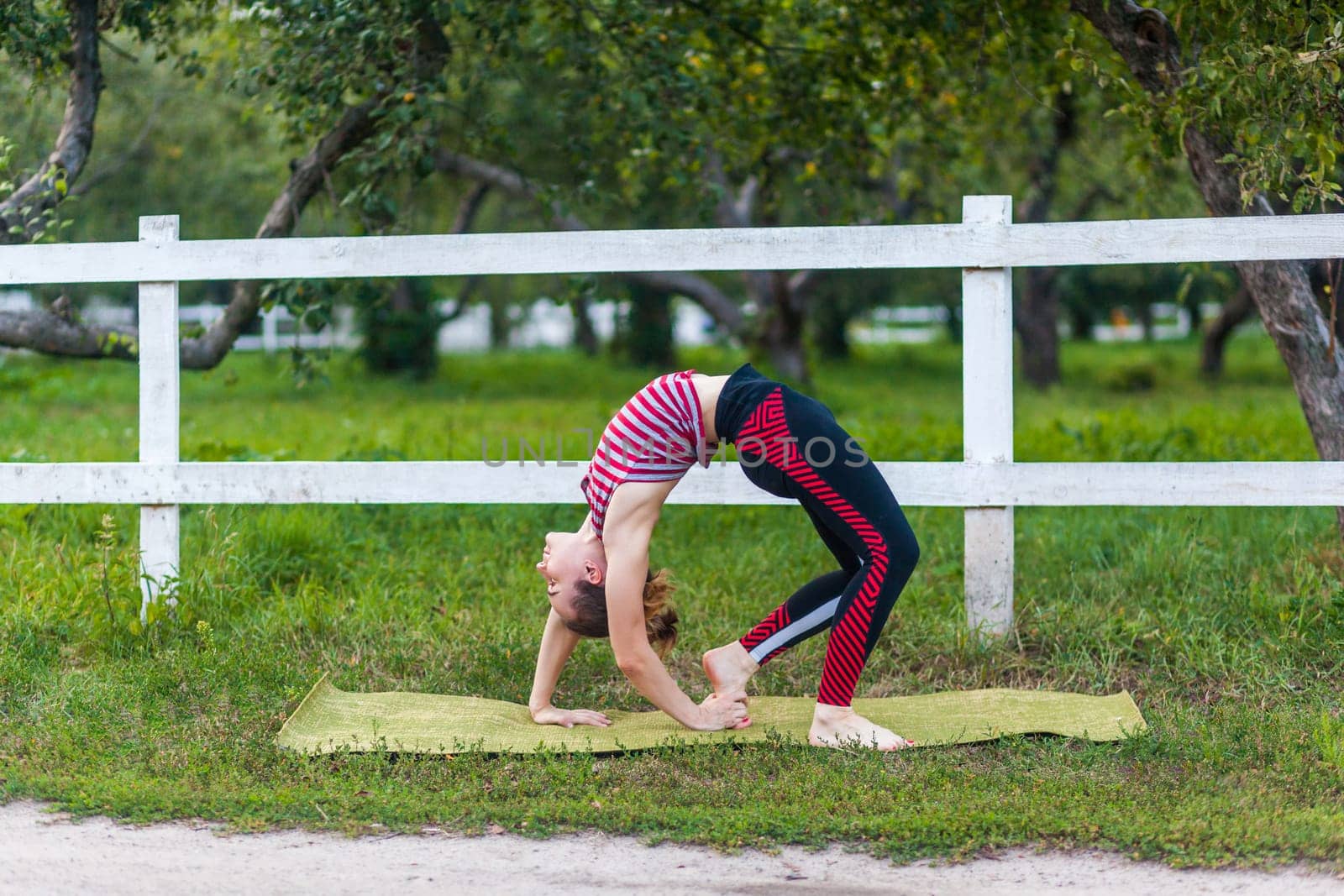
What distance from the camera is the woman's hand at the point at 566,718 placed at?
3875 millimetres

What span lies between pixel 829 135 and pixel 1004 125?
2.78 metres

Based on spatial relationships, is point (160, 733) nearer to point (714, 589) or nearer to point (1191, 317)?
point (714, 589)

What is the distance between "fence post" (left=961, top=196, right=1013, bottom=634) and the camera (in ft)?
14.3

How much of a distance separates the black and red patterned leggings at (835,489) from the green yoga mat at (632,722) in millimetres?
343

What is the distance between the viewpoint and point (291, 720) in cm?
378

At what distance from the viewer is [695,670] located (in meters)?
4.48

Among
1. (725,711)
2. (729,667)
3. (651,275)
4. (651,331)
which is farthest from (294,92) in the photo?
(651,331)

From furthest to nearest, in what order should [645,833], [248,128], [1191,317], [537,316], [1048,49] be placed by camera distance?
[537,316] < [1191,317] < [248,128] < [1048,49] < [645,833]

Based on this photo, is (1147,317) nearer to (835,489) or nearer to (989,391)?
(989,391)

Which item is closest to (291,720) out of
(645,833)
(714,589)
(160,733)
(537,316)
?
(160,733)

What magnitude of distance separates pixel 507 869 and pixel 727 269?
2.39m

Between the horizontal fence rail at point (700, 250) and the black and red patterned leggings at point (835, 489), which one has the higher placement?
the horizontal fence rail at point (700, 250)

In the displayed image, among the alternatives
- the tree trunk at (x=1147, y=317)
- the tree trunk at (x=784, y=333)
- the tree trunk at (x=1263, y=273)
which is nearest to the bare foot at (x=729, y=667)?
the tree trunk at (x=1263, y=273)

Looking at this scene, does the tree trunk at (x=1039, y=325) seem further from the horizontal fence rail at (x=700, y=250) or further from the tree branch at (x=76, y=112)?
the tree branch at (x=76, y=112)
